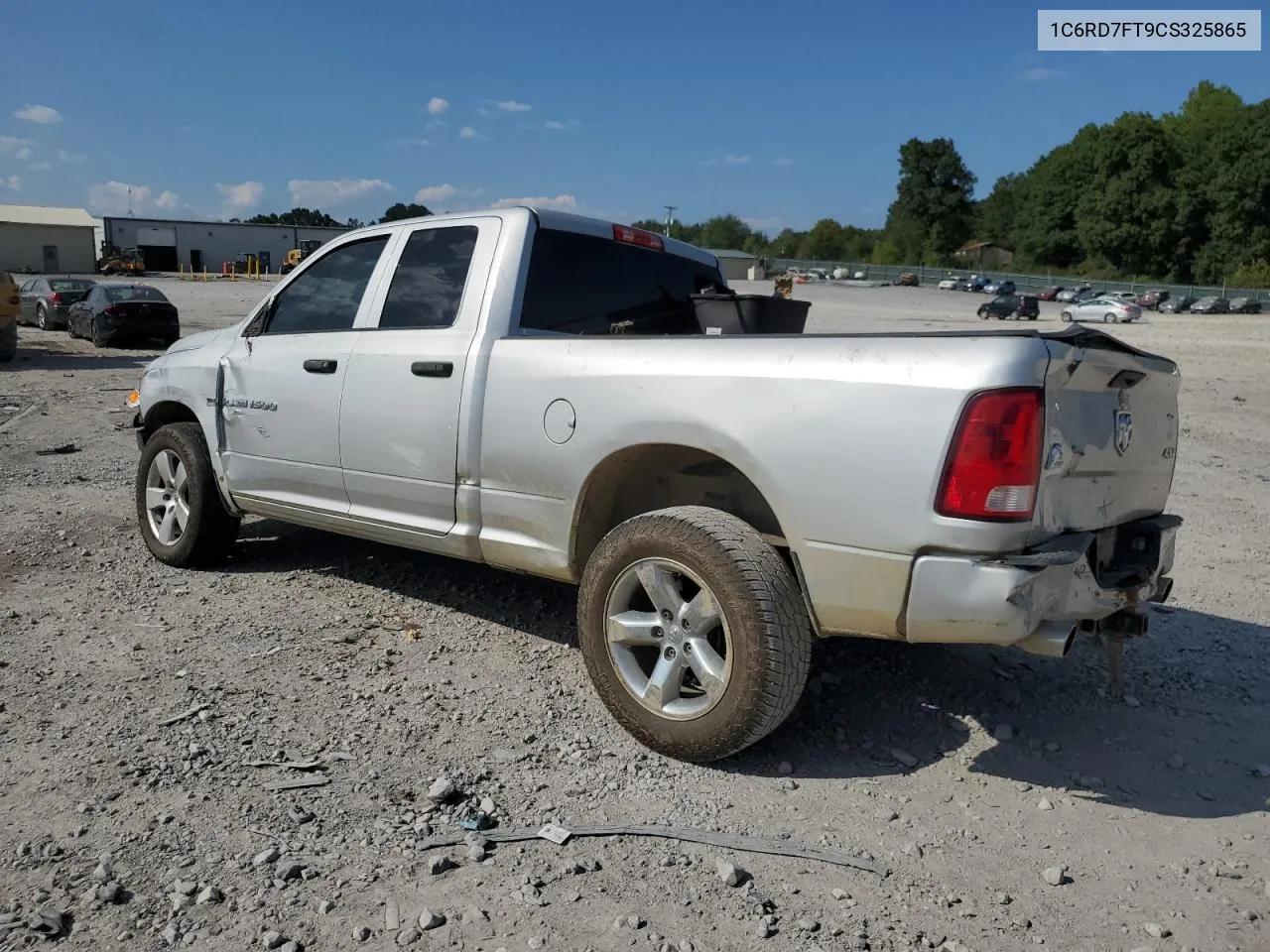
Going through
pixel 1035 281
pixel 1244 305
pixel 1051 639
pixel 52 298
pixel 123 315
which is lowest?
pixel 1051 639

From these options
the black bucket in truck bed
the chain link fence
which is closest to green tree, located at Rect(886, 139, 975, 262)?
the chain link fence

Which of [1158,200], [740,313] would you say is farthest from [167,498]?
[1158,200]

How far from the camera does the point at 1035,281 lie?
279ft

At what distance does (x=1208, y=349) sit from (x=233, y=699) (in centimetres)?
3125

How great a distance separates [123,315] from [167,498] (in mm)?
19434

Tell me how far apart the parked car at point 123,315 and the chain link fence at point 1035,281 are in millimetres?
69292

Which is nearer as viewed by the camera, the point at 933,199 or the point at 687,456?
the point at 687,456

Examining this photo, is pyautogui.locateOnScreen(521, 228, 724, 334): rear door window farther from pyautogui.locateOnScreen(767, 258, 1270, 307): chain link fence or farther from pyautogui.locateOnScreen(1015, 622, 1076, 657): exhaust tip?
pyautogui.locateOnScreen(767, 258, 1270, 307): chain link fence

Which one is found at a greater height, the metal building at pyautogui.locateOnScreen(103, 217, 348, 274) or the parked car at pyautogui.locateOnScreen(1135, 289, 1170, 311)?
the metal building at pyautogui.locateOnScreen(103, 217, 348, 274)

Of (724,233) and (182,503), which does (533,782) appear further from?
(724,233)

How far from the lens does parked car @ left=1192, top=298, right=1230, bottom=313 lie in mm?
64688

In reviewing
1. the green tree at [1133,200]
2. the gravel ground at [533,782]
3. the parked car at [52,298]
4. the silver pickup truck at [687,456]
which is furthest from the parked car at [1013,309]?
the silver pickup truck at [687,456]

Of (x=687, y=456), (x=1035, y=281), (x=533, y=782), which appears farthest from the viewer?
(x=1035, y=281)

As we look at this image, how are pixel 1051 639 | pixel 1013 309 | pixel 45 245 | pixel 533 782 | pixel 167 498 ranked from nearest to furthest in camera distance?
pixel 1051 639 → pixel 533 782 → pixel 167 498 → pixel 1013 309 → pixel 45 245
